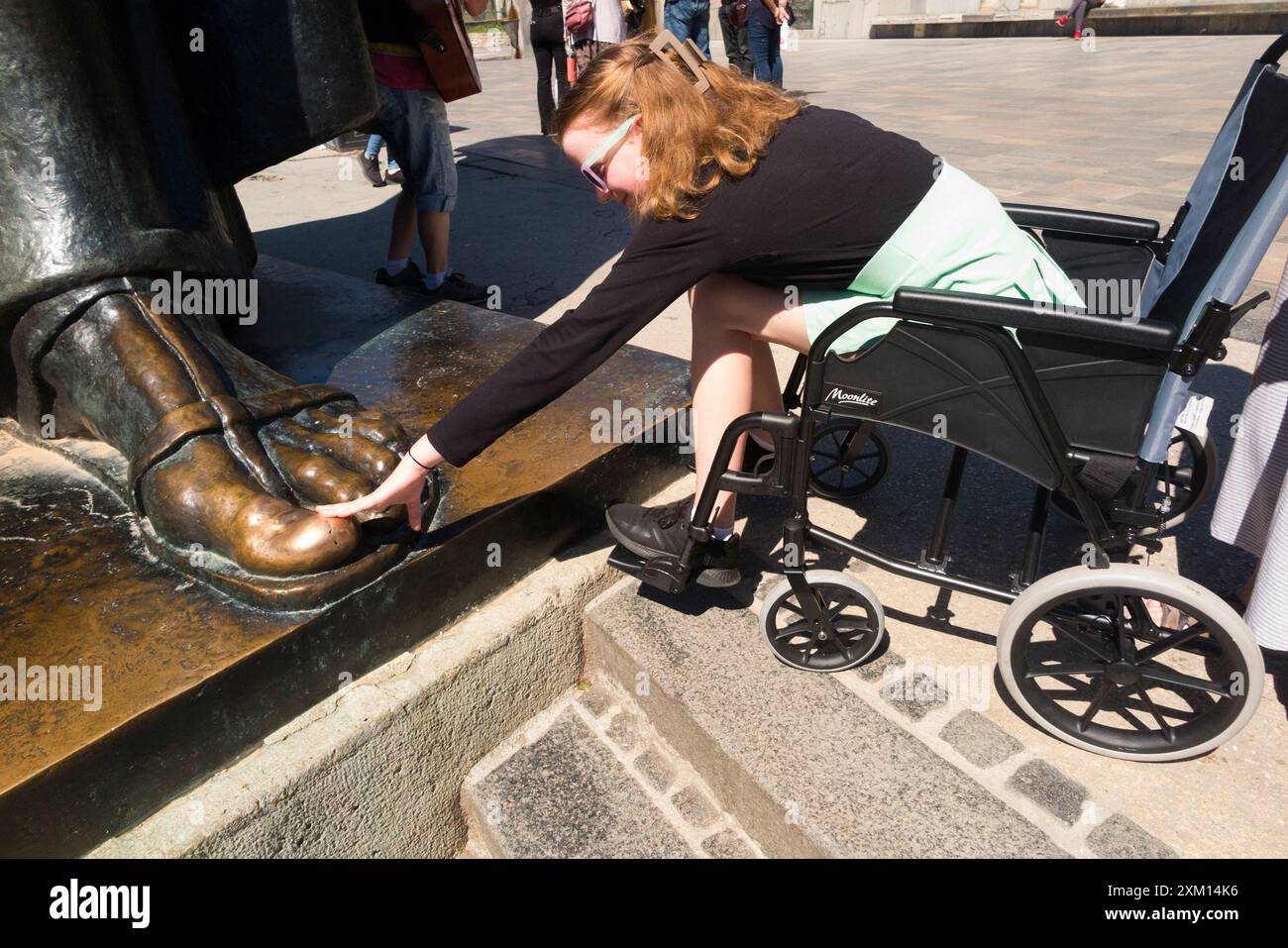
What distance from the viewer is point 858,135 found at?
1.88 metres

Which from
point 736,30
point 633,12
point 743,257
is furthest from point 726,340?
point 633,12

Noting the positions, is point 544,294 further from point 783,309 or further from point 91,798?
point 91,798

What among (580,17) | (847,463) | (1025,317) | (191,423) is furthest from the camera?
(580,17)

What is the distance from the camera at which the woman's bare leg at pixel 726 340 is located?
1999 millimetres

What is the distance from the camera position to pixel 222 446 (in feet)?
6.28

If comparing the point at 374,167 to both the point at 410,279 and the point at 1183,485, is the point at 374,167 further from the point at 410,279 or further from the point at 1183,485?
the point at 1183,485

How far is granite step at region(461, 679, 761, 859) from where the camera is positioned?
199 centimetres

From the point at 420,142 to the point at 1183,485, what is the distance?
3.16 m

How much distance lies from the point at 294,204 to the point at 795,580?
562 centimetres

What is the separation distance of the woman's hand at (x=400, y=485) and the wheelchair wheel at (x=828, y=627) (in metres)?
0.81

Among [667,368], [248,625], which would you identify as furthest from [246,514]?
[667,368]

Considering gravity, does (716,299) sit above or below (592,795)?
above

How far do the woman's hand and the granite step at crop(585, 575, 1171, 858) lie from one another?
646 millimetres

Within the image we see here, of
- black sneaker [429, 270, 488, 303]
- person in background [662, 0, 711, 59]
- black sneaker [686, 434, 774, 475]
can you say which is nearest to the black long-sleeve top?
black sneaker [686, 434, 774, 475]
